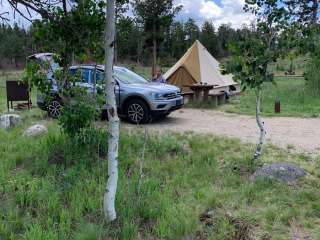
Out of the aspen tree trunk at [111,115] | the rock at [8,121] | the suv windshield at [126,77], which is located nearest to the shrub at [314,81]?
the suv windshield at [126,77]

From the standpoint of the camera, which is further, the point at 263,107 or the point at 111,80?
the point at 263,107

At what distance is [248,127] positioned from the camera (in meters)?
9.67

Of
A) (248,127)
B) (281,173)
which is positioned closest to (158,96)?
(248,127)

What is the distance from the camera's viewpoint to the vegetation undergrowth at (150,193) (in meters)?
4.12

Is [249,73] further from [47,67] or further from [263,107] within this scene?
[263,107]

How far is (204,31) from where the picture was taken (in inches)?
1839

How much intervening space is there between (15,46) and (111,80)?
44.3 m

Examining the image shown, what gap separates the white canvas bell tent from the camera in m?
16.5

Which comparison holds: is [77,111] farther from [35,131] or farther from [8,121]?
[8,121]

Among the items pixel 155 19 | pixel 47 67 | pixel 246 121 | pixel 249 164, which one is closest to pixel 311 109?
pixel 246 121

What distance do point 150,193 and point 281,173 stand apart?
1.93m

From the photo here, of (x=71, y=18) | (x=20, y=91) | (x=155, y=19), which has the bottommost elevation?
(x=20, y=91)

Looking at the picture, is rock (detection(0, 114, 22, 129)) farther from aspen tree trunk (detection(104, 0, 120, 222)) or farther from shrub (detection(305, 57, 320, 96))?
shrub (detection(305, 57, 320, 96))

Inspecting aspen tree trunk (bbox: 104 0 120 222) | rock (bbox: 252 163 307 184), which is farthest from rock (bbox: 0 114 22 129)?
rock (bbox: 252 163 307 184)
